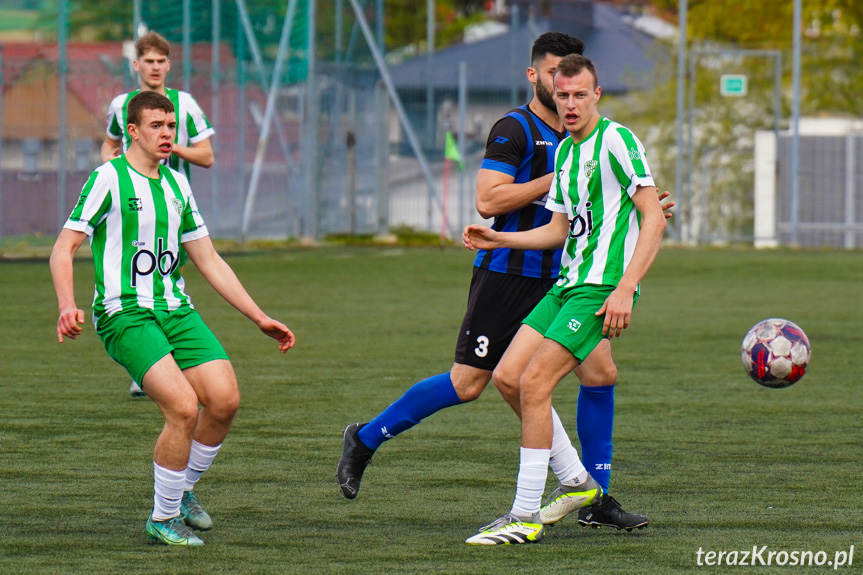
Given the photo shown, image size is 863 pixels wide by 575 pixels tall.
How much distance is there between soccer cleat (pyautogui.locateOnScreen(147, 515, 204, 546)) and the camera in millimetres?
5094

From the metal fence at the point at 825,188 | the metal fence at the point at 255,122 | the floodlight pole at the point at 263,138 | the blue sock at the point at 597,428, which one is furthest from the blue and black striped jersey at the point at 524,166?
the metal fence at the point at 825,188

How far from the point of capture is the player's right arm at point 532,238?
547 centimetres

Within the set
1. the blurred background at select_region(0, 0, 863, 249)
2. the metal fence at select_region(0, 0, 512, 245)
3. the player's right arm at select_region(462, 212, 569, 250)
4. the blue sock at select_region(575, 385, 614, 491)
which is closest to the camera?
the player's right arm at select_region(462, 212, 569, 250)

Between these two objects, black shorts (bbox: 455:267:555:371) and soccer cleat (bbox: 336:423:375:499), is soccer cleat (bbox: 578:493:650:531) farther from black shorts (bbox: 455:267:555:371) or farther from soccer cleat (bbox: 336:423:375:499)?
soccer cleat (bbox: 336:423:375:499)

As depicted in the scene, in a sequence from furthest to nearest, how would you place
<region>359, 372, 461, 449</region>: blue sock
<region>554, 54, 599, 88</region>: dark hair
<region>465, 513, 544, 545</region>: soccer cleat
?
<region>359, 372, 461, 449</region>: blue sock
<region>554, 54, 599, 88</region>: dark hair
<region>465, 513, 544, 545</region>: soccer cleat

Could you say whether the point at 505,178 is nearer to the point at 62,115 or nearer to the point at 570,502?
the point at 570,502

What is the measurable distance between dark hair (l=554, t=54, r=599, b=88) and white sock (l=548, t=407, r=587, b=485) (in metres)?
1.31

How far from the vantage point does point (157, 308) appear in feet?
17.3

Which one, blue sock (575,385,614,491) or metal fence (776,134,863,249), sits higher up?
metal fence (776,134,863,249)

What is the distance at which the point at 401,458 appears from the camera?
687 cm

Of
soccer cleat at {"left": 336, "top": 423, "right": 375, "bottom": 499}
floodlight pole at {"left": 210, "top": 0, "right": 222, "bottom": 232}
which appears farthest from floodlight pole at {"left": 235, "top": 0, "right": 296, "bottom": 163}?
soccer cleat at {"left": 336, "top": 423, "right": 375, "bottom": 499}

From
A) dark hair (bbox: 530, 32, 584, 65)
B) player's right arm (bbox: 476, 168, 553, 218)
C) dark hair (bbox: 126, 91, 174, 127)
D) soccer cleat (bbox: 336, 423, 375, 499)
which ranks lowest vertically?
soccer cleat (bbox: 336, 423, 375, 499)

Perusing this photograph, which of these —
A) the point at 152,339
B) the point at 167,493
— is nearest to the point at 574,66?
the point at 152,339

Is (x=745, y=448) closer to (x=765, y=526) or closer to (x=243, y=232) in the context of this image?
(x=765, y=526)
